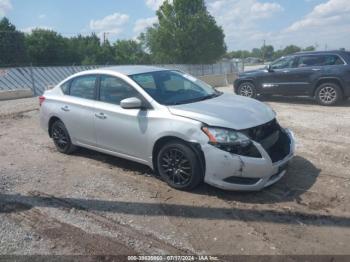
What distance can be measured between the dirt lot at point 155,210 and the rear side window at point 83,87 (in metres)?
1.13

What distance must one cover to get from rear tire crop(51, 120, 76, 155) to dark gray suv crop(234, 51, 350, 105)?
27.8 ft

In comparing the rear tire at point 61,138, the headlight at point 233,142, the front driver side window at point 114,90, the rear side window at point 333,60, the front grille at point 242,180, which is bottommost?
the front grille at point 242,180

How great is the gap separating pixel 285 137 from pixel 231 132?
117 centimetres

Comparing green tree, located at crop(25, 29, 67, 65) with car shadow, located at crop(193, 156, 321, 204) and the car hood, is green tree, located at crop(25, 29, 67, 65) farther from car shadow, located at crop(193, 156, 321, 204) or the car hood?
car shadow, located at crop(193, 156, 321, 204)

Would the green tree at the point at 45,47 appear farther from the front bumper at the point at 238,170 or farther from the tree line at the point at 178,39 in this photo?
the front bumper at the point at 238,170

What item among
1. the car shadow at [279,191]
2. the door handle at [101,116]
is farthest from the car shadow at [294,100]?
the door handle at [101,116]

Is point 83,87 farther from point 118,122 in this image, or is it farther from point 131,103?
point 131,103

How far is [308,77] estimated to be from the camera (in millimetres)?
12742

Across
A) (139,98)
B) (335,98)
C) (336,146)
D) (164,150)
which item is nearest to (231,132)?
(164,150)

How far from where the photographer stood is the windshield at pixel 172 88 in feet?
18.8

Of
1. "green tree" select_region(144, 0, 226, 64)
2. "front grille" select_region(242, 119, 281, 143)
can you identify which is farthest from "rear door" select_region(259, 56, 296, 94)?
"green tree" select_region(144, 0, 226, 64)

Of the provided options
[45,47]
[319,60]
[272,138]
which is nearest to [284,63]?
[319,60]

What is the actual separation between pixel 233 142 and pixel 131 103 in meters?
1.58

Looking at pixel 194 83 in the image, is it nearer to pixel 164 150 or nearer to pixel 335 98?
pixel 164 150
